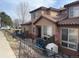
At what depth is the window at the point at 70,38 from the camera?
9.07 m

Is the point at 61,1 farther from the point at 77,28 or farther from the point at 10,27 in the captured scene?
the point at 10,27

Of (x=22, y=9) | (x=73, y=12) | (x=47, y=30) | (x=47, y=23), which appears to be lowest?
(x=47, y=30)

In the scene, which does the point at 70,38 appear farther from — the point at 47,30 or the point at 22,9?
the point at 22,9

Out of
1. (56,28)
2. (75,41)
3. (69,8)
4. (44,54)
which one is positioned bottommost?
(44,54)

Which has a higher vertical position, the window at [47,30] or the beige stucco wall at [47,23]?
the beige stucco wall at [47,23]

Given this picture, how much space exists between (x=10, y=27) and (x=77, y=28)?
1903 centimetres

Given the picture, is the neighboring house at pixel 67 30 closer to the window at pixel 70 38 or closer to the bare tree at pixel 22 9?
the window at pixel 70 38

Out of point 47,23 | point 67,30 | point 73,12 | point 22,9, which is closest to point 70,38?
point 67,30

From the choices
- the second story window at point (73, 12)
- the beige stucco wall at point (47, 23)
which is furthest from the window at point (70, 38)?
the second story window at point (73, 12)

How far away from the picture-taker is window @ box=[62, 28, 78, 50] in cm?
907

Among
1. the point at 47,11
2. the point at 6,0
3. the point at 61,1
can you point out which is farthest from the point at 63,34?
the point at 47,11

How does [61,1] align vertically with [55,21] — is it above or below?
above

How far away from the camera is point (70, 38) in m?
9.59

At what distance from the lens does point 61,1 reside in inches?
468
